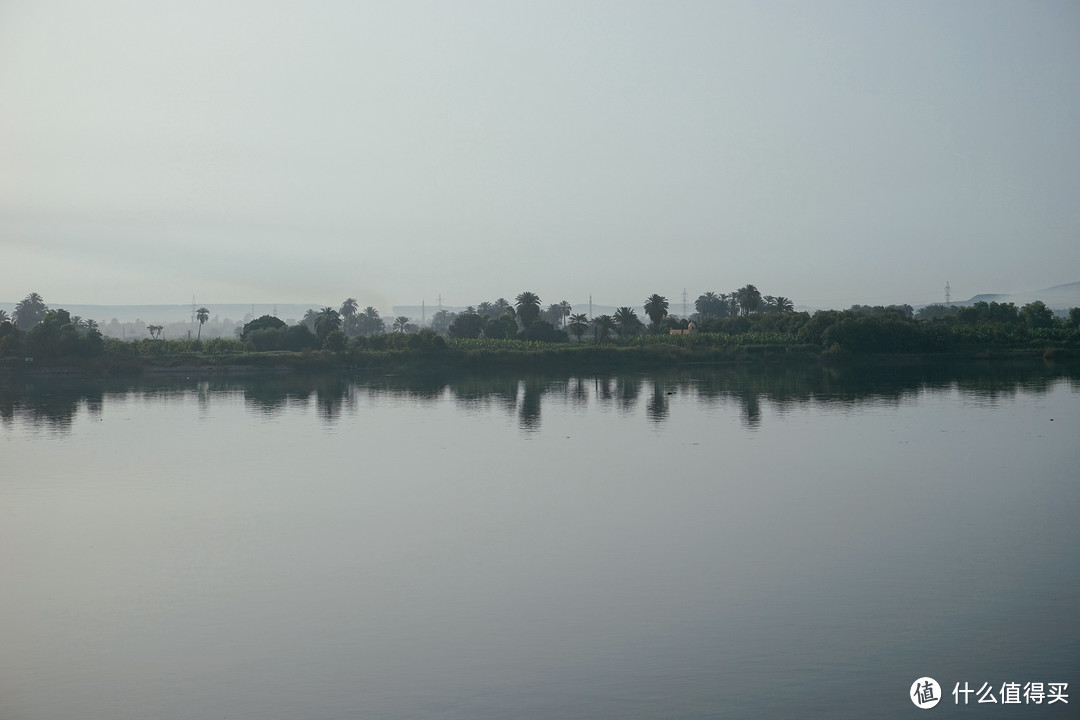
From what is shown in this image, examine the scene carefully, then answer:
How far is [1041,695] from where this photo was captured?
42.6ft

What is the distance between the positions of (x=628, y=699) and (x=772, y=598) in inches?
209

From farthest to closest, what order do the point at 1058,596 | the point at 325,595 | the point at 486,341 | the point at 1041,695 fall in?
the point at 486,341, the point at 325,595, the point at 1058,596, the point at 1041,695

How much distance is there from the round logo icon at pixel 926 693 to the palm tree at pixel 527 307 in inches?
5298

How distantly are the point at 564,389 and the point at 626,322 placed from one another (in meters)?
66.2

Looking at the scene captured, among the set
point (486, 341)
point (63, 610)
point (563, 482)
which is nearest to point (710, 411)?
point (563, 482)

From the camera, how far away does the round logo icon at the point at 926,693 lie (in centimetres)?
1287

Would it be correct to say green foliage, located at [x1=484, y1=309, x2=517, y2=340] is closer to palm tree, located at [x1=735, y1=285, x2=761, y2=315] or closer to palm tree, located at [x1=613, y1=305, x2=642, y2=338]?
palm tree, located at [x1=613, y1=305, x2=642, y2=338]

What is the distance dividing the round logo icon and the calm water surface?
0.13 m

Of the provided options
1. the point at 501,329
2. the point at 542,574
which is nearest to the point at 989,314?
the point at 501,329

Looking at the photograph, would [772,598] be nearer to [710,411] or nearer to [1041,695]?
[1041,695]

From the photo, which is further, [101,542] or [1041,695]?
[101,542]

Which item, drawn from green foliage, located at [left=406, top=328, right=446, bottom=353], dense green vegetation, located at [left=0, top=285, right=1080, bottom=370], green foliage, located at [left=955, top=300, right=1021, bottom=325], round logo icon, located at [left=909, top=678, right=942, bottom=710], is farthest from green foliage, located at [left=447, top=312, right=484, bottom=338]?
round logo icon, located at [left=909, top=678, right=942, bottom=710]

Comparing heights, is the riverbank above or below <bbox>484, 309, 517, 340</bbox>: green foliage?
below

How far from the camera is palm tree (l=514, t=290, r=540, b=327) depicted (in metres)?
148
